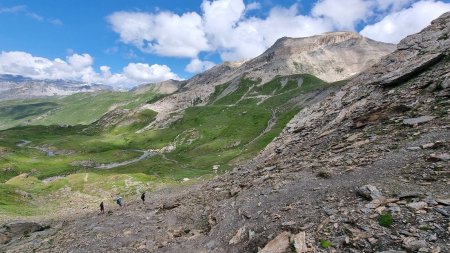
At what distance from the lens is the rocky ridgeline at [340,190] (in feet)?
65.9

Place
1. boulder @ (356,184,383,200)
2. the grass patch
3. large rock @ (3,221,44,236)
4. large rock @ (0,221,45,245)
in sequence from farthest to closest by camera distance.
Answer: large rock @ (3,221,44,236), large rock @ (0,221,45,245), boulder @ (356,184,383,200), the grass patch

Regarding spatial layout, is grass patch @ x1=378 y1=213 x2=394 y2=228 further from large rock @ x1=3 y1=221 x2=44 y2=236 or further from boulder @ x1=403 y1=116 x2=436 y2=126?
large rock @ x1=3 y1=221 x2=44 y2=236

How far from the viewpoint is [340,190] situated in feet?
84.2

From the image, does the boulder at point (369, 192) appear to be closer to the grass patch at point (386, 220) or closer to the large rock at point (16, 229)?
the grass patch at point (386, 220)

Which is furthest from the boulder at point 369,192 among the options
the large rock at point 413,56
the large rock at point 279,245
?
the large rock at point 413,56

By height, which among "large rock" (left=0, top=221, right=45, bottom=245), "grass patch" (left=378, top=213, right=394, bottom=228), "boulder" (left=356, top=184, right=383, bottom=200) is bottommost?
"large rock" (left=0, top=221, right=45, bottom=245)

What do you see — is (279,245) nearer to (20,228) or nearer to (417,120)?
(417,120)

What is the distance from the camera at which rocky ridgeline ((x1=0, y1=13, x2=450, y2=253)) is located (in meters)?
20.1

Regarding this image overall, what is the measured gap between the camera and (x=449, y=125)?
2736 centimetres

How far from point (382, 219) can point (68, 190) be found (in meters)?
86.6

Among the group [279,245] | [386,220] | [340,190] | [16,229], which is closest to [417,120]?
[340,190]

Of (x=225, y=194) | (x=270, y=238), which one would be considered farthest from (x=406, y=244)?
(x=225, y=194)

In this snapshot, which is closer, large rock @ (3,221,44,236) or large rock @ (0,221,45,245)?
large rock @ (0,221,45,245)

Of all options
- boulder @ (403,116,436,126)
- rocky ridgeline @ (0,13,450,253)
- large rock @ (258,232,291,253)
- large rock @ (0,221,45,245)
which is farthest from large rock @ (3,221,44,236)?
boulder @ (403,116,436,126)
